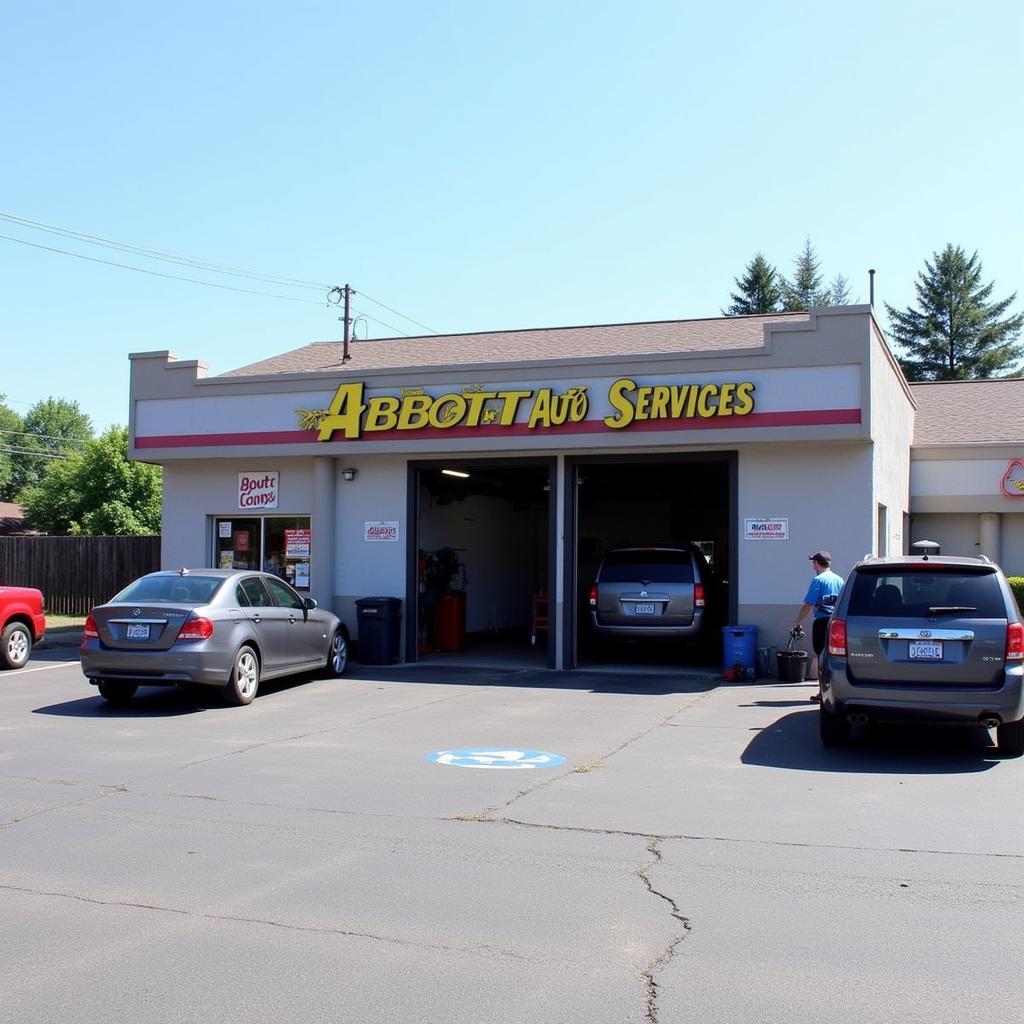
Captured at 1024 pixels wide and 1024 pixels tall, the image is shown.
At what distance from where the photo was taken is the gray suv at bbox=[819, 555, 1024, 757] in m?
9.40

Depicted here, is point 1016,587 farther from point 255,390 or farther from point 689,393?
point 255,390

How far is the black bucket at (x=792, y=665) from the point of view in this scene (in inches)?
583

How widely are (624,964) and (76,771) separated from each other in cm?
583

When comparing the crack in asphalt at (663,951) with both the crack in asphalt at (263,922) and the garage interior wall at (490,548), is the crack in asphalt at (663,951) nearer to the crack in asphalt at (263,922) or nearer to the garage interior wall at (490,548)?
the crack in asphalt at (263,922)

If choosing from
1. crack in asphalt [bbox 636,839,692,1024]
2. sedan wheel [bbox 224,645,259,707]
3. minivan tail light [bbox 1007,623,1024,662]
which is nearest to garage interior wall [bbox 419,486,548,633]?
sedan wheel [bbox 224,645,259,707]

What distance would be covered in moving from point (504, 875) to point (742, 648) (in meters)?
9.76

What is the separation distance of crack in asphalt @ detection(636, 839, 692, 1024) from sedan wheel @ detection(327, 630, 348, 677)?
9.47 metres

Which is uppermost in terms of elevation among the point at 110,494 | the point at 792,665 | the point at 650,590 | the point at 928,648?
the point at 110,494

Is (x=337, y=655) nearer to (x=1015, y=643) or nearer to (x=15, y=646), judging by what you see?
(x=15, y=646)

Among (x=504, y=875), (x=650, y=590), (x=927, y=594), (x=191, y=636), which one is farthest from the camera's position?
(x=650, y=590)

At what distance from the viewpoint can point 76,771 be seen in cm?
909

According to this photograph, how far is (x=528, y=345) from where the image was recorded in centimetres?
2175

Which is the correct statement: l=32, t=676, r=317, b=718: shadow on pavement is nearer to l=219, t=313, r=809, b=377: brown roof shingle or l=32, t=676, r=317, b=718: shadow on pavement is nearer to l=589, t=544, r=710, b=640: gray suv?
l=589, t=544, r=710, b=640: gray suv

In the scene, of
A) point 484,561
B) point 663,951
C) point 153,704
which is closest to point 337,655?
point 153,704
